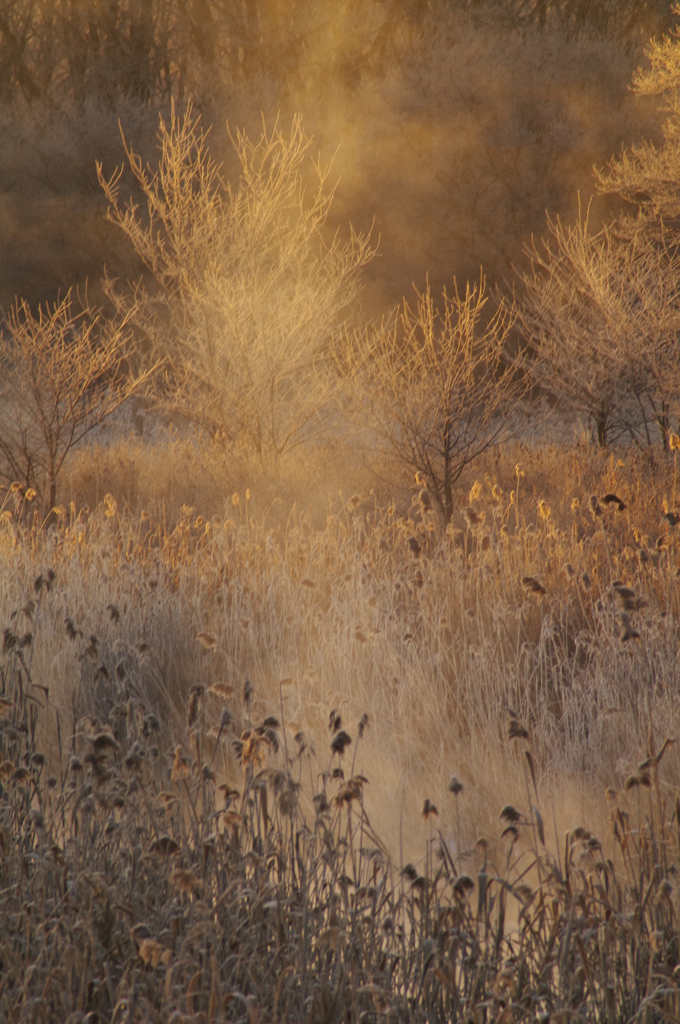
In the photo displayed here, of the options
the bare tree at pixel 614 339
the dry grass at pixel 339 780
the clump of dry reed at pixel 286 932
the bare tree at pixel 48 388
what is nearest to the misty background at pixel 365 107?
the bare tree at pixel 614 339

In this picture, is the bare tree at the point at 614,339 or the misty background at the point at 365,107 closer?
the bare tree at the point at 614,339

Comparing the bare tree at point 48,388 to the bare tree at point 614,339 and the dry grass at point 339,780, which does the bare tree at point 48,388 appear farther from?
the bare tree at point 614,339

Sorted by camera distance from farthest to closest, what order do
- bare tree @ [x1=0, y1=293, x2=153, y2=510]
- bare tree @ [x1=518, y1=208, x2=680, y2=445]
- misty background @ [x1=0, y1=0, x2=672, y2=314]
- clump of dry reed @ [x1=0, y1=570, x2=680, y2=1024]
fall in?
1. misty background @ [x1=0, y1=0, x2=672, y2=314]
2. bare tree @ [x1=518, y1=208, x2=680, y2=445]
3. bare tree @ [x1=0, y1=293, x2=153, y2=510]
4. clump of dry reed @ [x1=0, y1=570, x2=680, y2=1024]

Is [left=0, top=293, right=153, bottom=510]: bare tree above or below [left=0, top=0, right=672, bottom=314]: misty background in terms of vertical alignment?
below

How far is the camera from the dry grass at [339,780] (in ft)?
4.82

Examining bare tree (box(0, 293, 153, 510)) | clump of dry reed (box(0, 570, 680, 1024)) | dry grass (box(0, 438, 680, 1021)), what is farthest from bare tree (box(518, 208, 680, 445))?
clump of dry reed (box(0, 570, 680, 1024))

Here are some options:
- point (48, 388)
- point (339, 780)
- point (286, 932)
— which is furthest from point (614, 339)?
point (286, 932)

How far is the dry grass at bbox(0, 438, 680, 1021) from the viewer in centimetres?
147

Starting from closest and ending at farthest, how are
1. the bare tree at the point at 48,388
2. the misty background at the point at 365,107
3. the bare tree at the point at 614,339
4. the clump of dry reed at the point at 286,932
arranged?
the clump of dry reed at the point at 286,932
the bare tree at the point at 48,388
the bare tree at the point at 614,339
the misty background at the point at 365,107

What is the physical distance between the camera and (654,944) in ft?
4.63

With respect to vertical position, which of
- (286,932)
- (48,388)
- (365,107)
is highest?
(365,107)

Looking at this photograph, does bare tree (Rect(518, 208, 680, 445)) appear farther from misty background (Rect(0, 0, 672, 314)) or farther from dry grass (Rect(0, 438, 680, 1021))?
misty background (Rect(0, 0, 672, 314))

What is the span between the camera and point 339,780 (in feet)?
8.14

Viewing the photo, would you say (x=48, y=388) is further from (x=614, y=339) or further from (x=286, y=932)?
(x=286, y=932)
